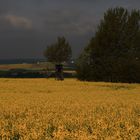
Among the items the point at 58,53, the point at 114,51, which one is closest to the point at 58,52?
the point at 58,53

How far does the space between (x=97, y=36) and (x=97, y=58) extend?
4654 millimetres

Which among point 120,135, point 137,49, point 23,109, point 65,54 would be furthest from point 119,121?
point 65,54

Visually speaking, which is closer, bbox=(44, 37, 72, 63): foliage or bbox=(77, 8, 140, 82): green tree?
bbox=(77, 8, 140, 82): green tree

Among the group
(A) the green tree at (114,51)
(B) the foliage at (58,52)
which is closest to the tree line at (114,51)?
(A) the green tree at (114,51)

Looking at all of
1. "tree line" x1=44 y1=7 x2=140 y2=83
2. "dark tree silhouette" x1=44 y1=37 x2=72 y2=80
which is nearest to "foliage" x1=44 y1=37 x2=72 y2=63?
"dark tree silhouette" x1=44 y1=37 x2=72 y2=80

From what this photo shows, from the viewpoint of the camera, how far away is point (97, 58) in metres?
69.2

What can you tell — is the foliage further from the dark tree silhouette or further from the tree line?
the tree line

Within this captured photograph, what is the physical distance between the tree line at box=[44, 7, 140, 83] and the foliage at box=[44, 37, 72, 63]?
2139cm

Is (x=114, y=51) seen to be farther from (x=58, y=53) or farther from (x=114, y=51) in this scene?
(x=58, y=53)

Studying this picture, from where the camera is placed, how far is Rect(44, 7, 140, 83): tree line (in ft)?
212

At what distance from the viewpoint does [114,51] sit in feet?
230

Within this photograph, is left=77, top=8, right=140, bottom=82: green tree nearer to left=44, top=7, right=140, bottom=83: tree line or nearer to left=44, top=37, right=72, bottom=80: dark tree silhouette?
left=44, top=7, right=140, bottom=83: tree line

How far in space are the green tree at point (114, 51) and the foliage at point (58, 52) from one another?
21.5 m

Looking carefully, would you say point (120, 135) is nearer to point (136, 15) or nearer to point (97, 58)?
point (97, 58)
